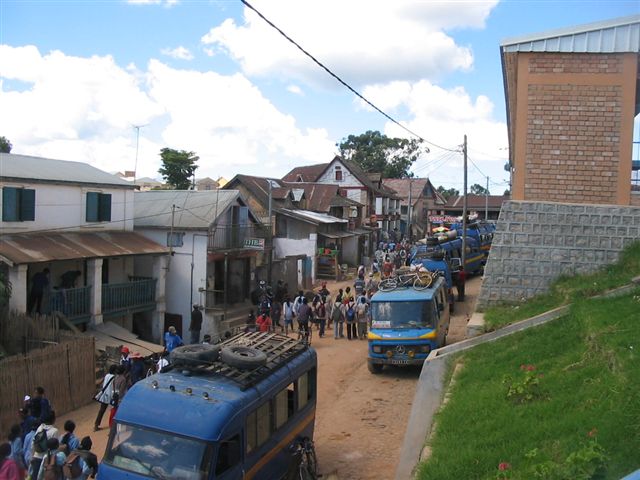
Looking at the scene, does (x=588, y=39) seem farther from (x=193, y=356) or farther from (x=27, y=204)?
(x=27, y=204)

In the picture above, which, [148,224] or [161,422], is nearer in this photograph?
[161,422]

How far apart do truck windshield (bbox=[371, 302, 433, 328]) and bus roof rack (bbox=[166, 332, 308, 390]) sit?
20.2 ft

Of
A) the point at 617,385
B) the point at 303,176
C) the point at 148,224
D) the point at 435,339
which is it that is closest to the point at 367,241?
the point at 303,176

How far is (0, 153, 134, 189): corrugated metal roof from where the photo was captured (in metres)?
18.8

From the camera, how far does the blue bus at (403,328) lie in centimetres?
1553

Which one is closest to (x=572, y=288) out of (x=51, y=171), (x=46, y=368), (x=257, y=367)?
(x=257, y=367)

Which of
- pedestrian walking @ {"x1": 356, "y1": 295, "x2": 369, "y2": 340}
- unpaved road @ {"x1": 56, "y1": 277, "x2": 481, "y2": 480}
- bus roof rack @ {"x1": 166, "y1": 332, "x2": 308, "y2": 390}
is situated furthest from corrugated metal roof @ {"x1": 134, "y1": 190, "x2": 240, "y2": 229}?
bus roof rack @ {"x1": 166, "y1": 332, "x2": 308, "y2": 390}

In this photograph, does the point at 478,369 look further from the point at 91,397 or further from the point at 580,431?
the point at 91,397

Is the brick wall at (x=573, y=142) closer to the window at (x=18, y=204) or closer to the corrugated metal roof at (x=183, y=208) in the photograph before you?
the corrugated metal roof at (x=183, y=208)

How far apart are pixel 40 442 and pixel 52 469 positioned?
81 cm

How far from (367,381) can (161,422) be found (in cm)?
956

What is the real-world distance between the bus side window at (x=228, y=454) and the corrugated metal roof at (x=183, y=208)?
55.0ft

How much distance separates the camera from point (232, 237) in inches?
1019

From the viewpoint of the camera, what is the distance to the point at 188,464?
672cm
